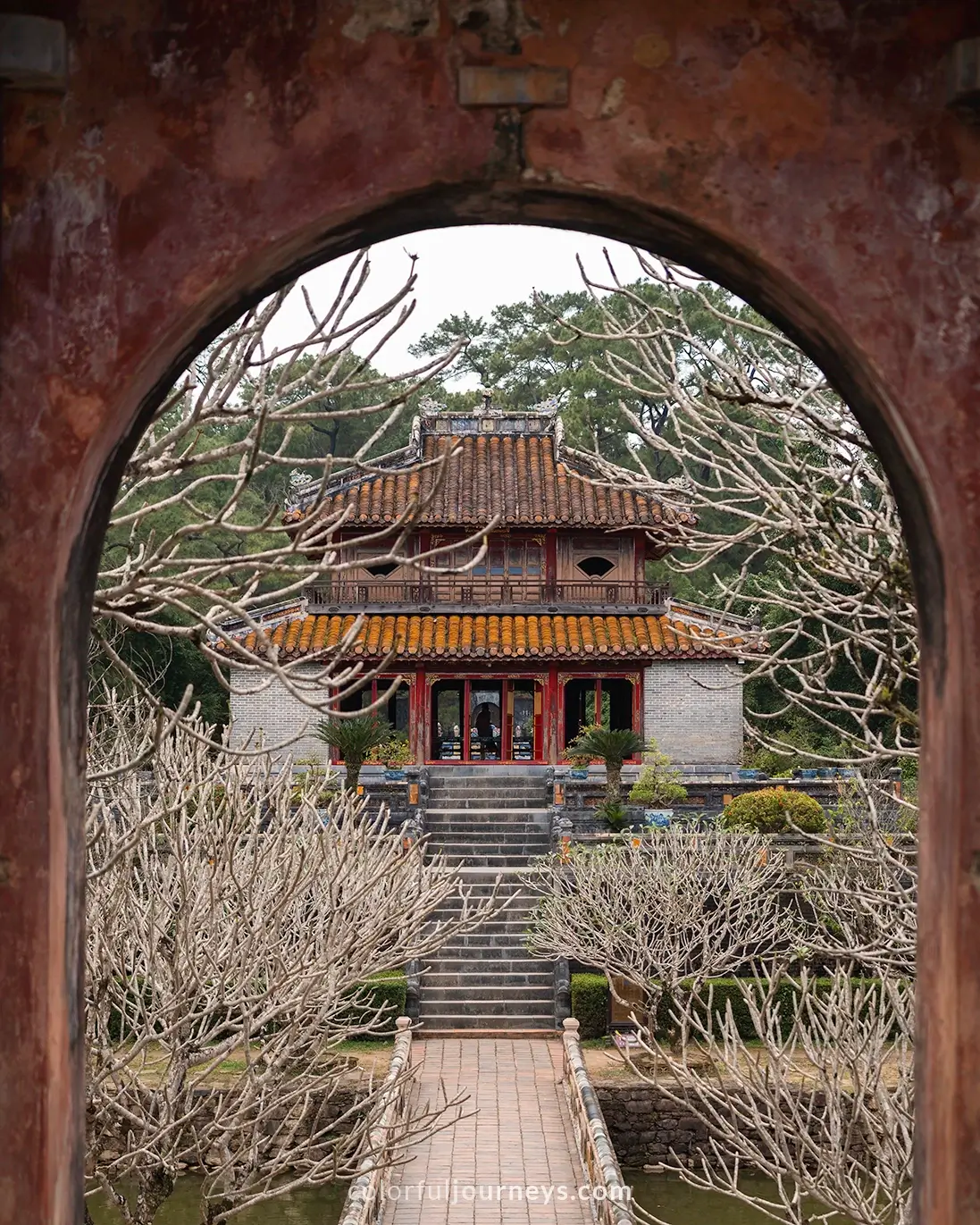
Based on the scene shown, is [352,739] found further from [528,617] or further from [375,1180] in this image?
[375,1180]

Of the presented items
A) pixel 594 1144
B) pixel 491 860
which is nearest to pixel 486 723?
pixel 491 860

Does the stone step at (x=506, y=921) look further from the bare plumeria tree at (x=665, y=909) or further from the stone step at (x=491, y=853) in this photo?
the stone step at (x=491, y=853)

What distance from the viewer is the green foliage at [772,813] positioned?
21.5 meters

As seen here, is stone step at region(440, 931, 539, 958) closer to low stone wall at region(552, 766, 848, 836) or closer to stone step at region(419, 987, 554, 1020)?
stone step at region(419, 987, 554, 1020)

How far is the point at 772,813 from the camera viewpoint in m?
21.8

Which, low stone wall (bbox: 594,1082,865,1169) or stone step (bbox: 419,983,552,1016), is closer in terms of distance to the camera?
low stone wall (bbox: 594,1082,865,1169)

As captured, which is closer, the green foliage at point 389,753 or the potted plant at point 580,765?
the potted plant at point 580,765

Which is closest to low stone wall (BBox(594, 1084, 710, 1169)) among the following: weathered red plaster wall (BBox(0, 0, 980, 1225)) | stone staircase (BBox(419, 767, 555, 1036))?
stone staircase (BBox(419, 767, 555, 1036))

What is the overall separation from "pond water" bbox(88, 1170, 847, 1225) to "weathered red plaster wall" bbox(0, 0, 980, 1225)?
12451mm

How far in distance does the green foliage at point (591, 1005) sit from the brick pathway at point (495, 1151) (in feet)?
2.58

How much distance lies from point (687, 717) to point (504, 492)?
5609 millimetres

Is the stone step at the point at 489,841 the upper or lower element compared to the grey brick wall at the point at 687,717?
lower

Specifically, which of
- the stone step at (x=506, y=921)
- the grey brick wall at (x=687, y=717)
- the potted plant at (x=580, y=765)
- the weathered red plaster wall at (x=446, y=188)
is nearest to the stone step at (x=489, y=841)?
the potted plant at (x=580, y=765)

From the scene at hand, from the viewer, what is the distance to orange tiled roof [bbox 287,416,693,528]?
90.7 ft
